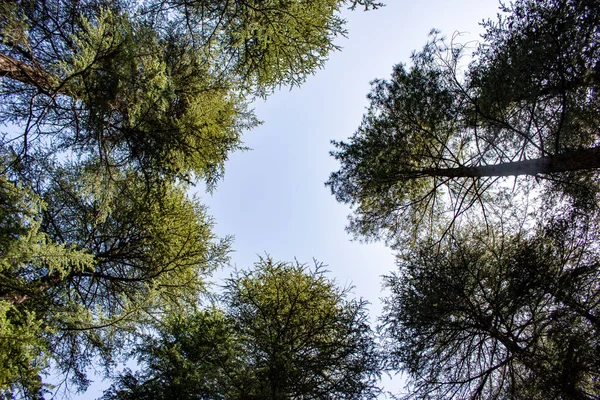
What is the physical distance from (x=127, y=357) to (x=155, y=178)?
391 centimetres

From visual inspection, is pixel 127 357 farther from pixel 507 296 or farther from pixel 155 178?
pixel 507 296

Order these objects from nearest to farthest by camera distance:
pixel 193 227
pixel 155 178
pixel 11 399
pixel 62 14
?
pixel 11 399
pixel 62 14
pixel 155 178
pixel 193 227

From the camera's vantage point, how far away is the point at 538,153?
7.58 metres

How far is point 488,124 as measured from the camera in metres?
7.13

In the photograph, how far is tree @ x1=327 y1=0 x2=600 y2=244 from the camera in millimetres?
5758

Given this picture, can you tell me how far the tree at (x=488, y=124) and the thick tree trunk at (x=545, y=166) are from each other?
17 mm

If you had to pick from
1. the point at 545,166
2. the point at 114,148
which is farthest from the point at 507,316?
the point at 114,148

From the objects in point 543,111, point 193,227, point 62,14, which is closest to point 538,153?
point 543,111

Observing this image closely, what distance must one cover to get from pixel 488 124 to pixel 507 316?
3.84 m

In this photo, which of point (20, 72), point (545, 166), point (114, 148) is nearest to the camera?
point (20, 72)

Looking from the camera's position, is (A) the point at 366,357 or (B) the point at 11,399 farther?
(A) the point at 366,357

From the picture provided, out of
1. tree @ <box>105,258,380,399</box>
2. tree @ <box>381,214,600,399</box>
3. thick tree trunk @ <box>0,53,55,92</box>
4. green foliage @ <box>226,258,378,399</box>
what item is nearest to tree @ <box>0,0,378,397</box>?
thick tree trunk @ <box>0,53,55,92</box>

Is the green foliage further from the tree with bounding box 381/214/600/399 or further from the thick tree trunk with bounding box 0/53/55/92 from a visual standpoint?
the thick tree trunk with bounding box 0/53/55/92

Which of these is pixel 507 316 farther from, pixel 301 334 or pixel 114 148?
pixel 114 148
